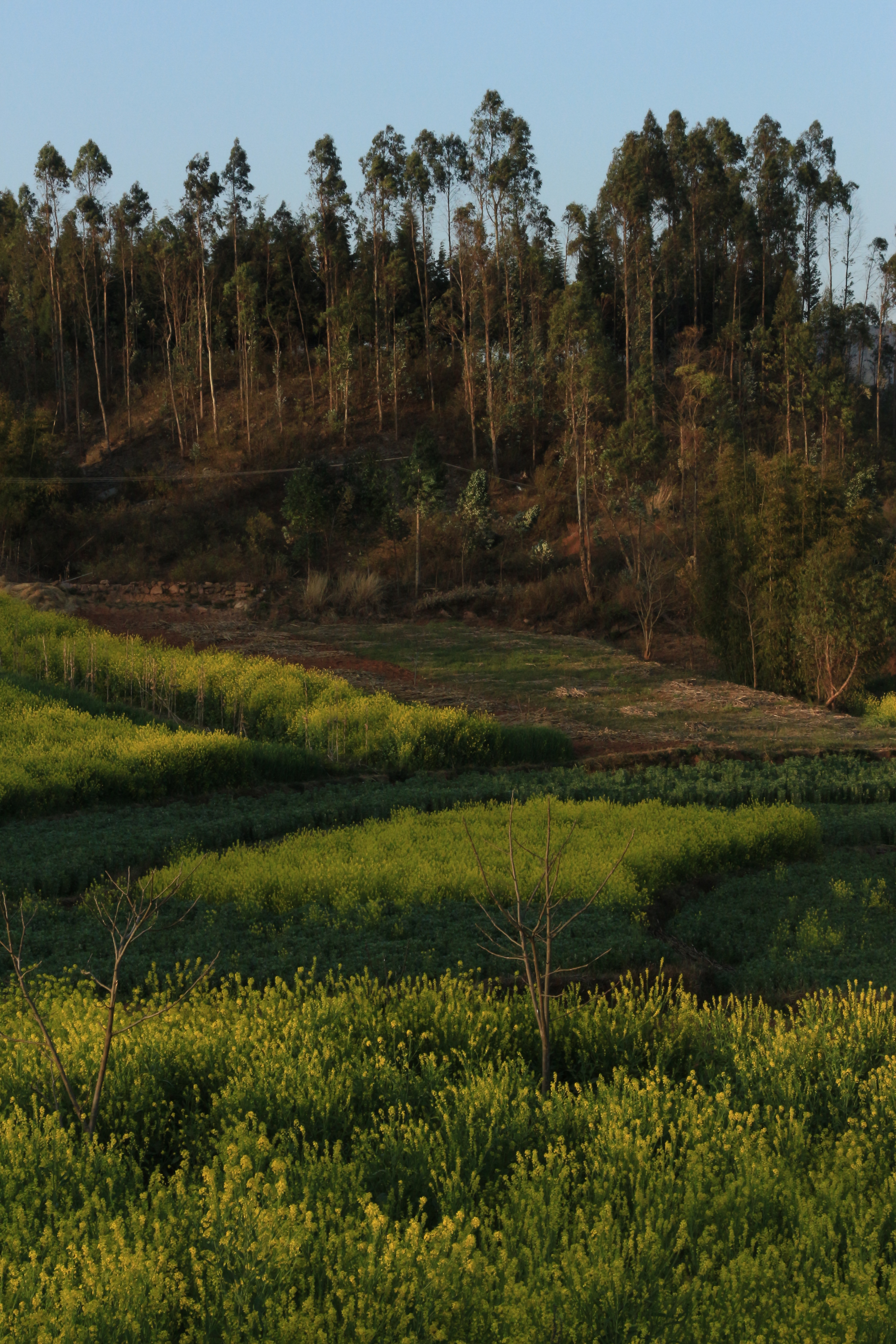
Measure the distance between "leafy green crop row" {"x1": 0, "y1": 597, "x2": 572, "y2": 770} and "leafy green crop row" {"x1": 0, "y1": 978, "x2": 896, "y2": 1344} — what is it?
10460 millimetres

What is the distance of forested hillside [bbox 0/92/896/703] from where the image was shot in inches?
1571

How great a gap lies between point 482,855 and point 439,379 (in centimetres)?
4410

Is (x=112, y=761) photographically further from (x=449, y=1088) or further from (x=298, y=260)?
(x=298, y=260)

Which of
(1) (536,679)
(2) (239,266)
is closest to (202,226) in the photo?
(2) (239,266)

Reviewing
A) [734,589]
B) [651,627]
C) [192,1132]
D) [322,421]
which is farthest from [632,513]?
[192,1132]

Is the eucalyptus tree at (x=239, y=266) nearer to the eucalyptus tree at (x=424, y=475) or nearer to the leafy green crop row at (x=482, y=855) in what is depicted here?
the eucalyptus tree at (x=424, y=475)

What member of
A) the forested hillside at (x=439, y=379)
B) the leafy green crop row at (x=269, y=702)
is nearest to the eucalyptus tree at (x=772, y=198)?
the forested hillside at (x=439, y=379)

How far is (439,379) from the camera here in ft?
168

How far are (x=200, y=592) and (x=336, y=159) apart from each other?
2800 cm

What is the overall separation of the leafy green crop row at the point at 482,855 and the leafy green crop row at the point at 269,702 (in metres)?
4.30

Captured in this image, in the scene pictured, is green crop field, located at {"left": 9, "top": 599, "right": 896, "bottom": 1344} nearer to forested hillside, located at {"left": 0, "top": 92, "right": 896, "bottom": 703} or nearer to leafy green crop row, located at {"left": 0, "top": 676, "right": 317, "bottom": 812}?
leafy green crop row, located at {"left": 0, "top": 676, "right": 317, "bottom": 812}

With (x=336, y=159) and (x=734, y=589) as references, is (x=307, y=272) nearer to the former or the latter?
(x=336, y=159)

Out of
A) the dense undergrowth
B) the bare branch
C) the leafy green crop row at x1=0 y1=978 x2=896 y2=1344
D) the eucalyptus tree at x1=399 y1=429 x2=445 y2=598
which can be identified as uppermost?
the eucalyptus tree at x1=399 y1=429 x2=445 y2=598

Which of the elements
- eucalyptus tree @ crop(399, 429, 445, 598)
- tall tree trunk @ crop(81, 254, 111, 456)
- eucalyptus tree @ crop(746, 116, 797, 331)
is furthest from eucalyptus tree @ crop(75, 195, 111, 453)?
eucalyptus tree @ crop(746, 116, 797, 331)
